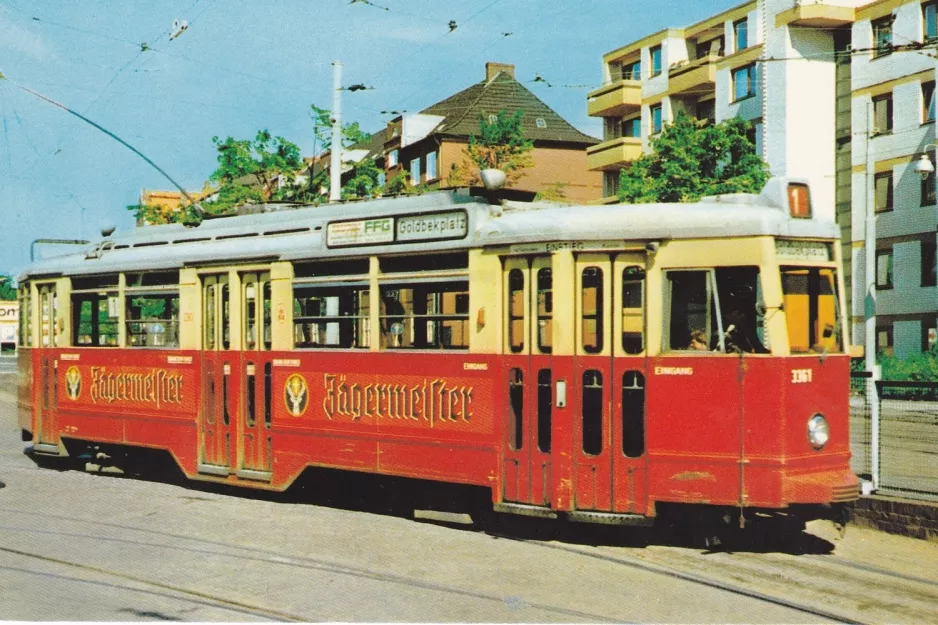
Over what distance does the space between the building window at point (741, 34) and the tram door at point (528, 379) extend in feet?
93.9

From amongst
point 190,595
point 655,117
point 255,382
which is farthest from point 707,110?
point 190,595

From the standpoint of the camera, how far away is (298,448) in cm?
1141

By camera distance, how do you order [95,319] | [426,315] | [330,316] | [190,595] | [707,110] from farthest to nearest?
1. [707,110]
2. [95,319]
3. [330,316]
4. [426,315]
5. [190,595]

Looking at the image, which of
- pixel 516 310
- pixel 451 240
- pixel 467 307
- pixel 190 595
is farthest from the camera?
pixel 451 240

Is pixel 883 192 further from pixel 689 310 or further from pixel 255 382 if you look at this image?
pixel 689 310

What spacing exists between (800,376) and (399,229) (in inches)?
148

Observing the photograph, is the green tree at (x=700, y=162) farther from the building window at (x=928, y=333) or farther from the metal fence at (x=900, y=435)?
the metal fence at (x=900, y=435)

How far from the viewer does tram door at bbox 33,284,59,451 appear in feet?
48.2

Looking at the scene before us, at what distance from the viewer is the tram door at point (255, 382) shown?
1178 centimetres

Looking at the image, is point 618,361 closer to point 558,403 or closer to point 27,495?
point 558,403

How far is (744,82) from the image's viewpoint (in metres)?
36.5

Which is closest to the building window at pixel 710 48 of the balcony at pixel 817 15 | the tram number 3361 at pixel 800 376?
the balcony at pixel 817 15

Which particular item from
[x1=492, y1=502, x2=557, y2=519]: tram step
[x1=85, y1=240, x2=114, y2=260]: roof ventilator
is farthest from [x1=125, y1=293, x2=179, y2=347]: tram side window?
[x1=492, y1=502, x2=557, y2=519]: tram step

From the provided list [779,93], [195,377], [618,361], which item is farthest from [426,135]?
[618,361]
